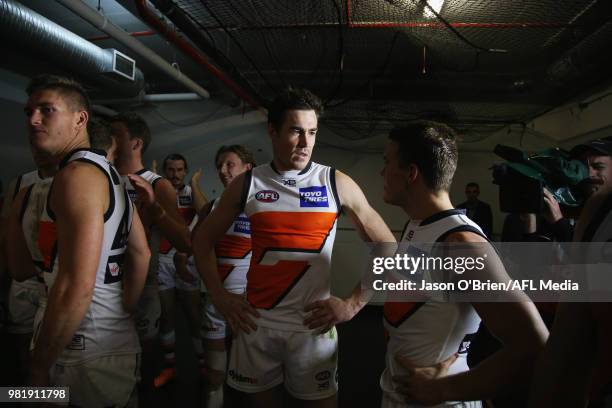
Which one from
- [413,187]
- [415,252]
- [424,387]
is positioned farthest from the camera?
[413,187]

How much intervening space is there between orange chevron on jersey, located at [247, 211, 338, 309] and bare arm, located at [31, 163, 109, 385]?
1.84 feet

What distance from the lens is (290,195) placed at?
54.4 inches

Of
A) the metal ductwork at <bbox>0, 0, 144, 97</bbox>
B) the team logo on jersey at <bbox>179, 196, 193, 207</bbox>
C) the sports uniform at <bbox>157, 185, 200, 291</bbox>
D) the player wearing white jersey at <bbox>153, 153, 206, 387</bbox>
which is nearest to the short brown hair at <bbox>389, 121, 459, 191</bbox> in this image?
the player wearing white jersey at <bbox>153, 153, 206, 387</bbox>

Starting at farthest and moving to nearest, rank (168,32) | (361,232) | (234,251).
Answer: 1. (168,32)
2. (234,251)
3. (361,232)

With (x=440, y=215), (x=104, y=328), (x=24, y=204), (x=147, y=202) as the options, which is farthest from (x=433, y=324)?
(x=24, y=204)

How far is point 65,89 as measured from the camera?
1.29 metres

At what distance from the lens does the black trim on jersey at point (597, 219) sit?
23.6 inches

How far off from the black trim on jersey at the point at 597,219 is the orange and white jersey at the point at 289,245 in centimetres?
86

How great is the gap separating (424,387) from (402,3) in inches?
83.5

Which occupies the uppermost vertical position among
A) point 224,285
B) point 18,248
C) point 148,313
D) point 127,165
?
point 127,165

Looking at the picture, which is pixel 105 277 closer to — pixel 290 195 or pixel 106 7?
pixel 290 195

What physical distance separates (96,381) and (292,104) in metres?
1.24

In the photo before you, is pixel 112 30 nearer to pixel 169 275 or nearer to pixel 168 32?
pixel 168 32

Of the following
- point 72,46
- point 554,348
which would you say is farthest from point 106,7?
point 554,348
